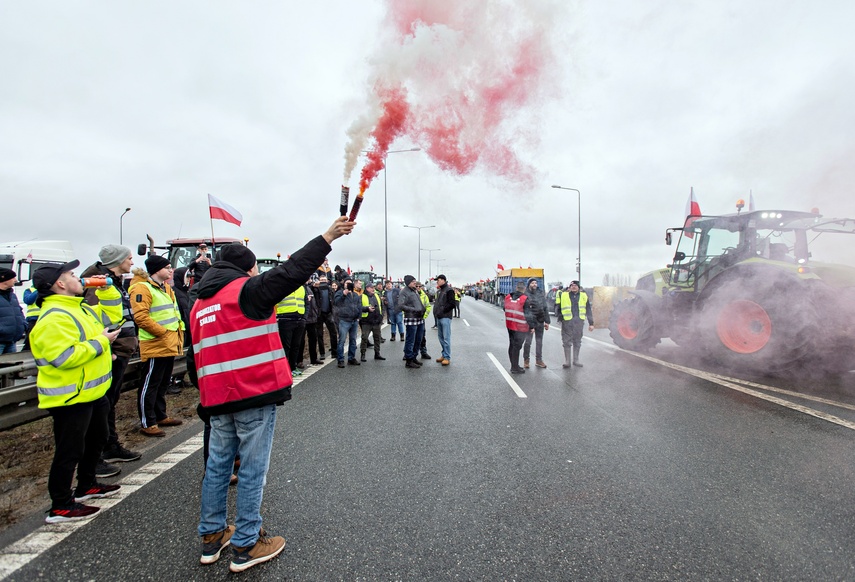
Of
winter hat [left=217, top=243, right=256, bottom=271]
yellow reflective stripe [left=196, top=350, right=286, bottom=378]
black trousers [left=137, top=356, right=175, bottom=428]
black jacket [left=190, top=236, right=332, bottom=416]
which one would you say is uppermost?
winter hat [left=217, top=243, right=256, bottom=271]

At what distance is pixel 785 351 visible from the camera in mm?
6441

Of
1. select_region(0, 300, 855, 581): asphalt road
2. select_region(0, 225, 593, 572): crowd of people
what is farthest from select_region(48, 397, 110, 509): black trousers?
select_region(0, 300, 855, 581): asphalt road

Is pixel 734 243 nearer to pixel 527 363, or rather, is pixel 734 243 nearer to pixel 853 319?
pixel 853 319

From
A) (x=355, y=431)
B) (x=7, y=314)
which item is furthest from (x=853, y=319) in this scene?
(x=7, y=314)

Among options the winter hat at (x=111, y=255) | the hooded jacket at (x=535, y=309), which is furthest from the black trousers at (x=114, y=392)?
the hooded jacket at (x=535, y=309)

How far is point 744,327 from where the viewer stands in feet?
23.7

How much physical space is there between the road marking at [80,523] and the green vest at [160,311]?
130 cm

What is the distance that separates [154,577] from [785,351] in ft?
26.4

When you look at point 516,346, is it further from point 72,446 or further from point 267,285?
point 72,446

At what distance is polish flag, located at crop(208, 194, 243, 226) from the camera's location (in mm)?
9280

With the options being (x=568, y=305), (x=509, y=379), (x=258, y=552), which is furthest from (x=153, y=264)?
(x=568, y=305)

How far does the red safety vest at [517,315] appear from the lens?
8.01 meters

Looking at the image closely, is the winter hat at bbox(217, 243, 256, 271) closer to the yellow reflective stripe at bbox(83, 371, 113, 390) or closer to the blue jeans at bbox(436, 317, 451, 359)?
the yellow reflective stripe at bbox(83, 371, 113, 390)

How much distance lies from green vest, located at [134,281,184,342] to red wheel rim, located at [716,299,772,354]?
8502mm
